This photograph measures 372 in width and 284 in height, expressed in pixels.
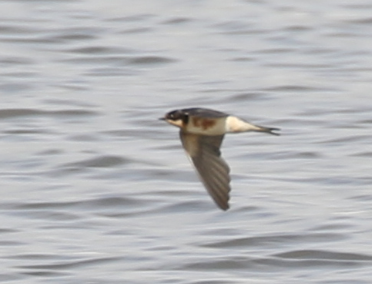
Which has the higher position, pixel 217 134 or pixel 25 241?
pixel 217 134

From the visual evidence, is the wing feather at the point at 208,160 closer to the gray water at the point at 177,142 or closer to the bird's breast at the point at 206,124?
the bird's breast at the point at 206,124

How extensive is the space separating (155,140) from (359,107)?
1.75m

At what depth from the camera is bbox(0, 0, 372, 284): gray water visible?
933 cm

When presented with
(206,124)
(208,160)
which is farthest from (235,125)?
(208,160)

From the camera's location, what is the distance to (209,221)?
10.2 meters

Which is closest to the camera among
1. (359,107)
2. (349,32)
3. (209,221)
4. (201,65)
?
(209,221)

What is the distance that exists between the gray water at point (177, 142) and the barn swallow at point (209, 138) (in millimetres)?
Result: 1686

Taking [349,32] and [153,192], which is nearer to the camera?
[153,192]

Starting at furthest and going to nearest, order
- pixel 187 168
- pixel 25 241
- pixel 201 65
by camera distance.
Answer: pixel 201 65 → pixel 187 168 → pixel 25 241

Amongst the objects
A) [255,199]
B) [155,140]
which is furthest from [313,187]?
[155,140]

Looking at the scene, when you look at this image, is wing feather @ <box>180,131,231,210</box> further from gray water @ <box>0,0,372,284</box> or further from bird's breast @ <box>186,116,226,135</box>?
gray water @ <box>0,0,372,284</box>

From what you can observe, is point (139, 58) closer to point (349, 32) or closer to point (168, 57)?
point (168, 57)

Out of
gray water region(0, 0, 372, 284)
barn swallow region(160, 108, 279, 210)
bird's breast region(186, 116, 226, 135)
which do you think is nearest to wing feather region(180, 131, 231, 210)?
barn swallow region(160, 108, 279, 210)

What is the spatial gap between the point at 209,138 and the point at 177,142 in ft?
15.5
